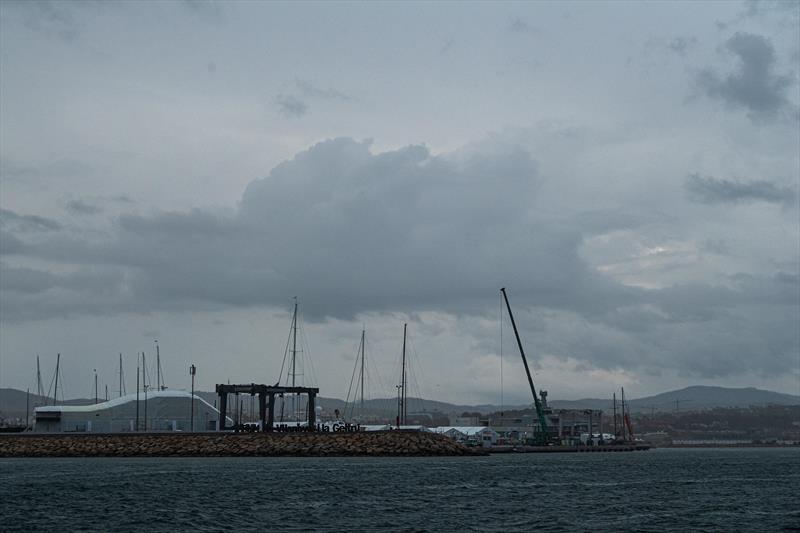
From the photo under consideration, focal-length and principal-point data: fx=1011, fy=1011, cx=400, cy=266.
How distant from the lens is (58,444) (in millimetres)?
140125

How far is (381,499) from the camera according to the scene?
7162cm

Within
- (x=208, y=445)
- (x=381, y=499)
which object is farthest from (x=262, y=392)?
(x=381, y=499)

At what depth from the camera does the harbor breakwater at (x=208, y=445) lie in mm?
137500

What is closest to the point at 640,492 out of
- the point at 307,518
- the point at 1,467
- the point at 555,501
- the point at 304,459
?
the point at 555,501

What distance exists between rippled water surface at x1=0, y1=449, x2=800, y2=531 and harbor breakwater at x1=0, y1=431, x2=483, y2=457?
22.7m

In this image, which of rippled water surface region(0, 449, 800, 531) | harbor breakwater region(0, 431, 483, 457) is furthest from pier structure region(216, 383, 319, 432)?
rippled water surface region(0, 449, 800, 531)

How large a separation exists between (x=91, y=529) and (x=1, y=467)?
62.9 metres

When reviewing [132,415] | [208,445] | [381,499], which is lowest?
[381,499]

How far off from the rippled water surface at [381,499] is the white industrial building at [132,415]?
45.8 meters

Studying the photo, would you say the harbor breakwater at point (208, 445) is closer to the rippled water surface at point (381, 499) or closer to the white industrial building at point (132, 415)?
the white industrial building at point (132, 415)

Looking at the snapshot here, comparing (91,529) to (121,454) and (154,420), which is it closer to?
(121,454)

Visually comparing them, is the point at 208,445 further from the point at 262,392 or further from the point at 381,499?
the point at 381,499

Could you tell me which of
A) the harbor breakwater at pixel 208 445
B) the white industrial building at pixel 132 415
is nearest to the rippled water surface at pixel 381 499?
the harbor breakwater at pixel 208 445

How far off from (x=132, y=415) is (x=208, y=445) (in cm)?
2977
